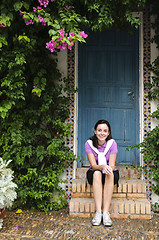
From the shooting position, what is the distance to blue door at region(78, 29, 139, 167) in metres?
4.26

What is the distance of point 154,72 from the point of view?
3930mm

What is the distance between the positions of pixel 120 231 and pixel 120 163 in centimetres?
142

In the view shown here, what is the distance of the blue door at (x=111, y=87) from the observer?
4258 mm

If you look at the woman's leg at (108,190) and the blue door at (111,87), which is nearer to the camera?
the woman's leg at (108,190)

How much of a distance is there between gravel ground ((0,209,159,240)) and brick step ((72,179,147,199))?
1.17 feet

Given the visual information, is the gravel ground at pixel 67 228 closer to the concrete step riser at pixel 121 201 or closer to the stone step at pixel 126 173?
the concrete step riser at pixel 121 201

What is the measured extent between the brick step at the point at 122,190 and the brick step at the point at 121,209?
0.18 m

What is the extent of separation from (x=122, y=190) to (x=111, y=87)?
166cm

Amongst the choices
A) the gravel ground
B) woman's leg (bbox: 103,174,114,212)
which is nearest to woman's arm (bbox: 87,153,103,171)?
woman's leg (bbox: 103,174,114,212)

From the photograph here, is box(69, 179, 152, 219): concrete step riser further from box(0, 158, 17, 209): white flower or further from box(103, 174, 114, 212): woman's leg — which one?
box(0, 158, 17, 209): white flower

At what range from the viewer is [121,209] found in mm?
3396

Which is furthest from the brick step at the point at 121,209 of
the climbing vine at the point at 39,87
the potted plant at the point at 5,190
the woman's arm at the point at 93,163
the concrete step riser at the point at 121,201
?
the potted plant at the point at 5,190

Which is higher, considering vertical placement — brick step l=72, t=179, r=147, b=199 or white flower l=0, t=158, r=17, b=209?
white flower l=0, t=158, r=17, b=209

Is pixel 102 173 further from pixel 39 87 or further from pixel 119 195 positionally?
pixel 39 87
